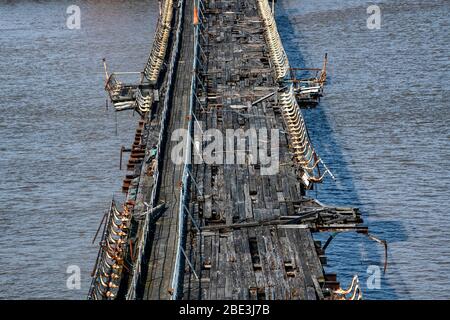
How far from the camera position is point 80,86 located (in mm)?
68938

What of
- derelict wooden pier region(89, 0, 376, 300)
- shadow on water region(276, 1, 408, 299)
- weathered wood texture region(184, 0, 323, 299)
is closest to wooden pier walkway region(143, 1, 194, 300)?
derelict wooden pier region(89, 0, 376, 300)

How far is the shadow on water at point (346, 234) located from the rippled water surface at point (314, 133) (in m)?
0.10

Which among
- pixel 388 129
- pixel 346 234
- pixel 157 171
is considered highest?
pixel 157 171

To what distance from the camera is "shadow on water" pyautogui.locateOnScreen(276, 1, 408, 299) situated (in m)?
39.7

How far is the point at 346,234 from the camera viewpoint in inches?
1734

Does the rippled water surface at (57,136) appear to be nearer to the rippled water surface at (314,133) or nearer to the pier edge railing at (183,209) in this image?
the rippled water surface at (314,133)

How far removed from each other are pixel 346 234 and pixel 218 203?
9880mm

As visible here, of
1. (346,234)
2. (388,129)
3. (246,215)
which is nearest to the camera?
(246,215)

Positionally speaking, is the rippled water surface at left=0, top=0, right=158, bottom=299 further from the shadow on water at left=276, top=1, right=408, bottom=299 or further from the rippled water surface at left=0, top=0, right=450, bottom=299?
the shadow on water at left=276, top=1, right=408, bottom=299

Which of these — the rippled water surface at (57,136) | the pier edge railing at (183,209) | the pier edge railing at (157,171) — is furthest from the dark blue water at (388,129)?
the rippled water surface at (57,136)

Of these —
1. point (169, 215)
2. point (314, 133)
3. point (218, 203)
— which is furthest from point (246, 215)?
point (314, 133)

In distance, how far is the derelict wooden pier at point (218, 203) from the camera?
1240 inches

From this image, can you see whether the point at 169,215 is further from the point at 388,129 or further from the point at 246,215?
the point at 388,129
